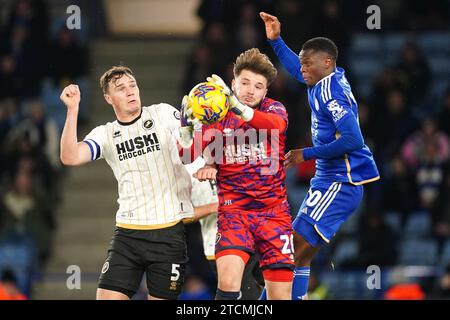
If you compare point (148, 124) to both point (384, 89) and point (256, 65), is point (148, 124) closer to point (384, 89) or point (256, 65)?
point (256, 65)

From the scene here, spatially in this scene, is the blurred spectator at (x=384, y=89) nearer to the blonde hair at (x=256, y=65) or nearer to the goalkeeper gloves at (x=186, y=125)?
the blonde hair at (x=256, y=65)

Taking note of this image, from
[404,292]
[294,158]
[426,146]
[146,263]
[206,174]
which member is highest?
[426,146]

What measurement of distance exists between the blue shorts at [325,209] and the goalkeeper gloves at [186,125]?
958 mm

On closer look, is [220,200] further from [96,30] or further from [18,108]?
[96,30]

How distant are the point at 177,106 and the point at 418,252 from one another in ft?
11.1

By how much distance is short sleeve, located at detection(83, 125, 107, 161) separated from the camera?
21.8 ft

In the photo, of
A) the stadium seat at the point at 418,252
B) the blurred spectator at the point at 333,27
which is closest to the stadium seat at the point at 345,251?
the stadium seat at the point at 418,252

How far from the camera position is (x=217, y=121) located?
6.29 m

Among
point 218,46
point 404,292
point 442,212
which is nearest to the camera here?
point 404,292

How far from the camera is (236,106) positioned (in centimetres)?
623

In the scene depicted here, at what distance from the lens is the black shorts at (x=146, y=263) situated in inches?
258

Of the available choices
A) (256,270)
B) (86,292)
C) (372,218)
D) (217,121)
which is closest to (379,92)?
(372,218)

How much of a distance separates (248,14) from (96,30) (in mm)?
2847

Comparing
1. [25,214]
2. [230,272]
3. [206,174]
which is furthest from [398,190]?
[206,174]
